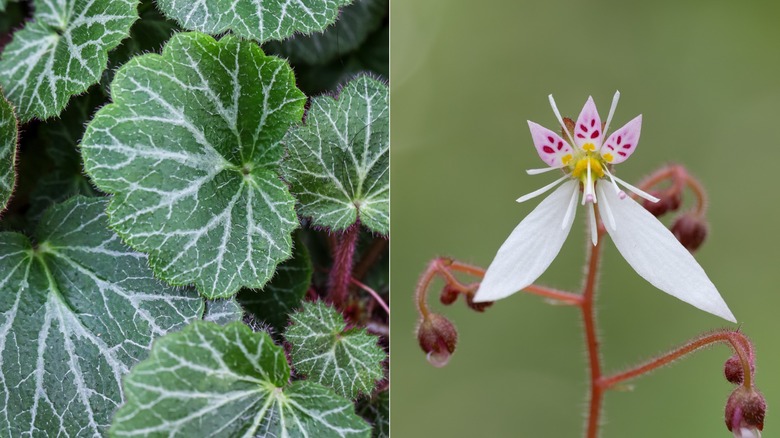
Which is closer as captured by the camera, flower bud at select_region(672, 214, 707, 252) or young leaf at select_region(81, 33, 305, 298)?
young leaf at select_region(81, 33, 305, 298)

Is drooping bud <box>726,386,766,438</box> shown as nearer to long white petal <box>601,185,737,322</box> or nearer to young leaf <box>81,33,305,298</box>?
long white petal <box>601,185,737,322</box>

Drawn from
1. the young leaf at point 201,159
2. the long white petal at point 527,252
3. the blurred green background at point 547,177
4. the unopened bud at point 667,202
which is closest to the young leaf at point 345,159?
the young leaf at point 201,159

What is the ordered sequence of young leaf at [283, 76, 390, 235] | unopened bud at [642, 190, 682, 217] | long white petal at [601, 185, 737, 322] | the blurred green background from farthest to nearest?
the blurred green background → unopened bud at [642, 190, 682, 217] → young leaf at [283, 76, 390, 235] → long white petal at [601, 185, 737, 322]

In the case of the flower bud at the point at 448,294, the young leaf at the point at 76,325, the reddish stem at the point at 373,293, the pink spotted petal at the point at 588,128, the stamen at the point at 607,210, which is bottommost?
the young leaf at the point at 76,325

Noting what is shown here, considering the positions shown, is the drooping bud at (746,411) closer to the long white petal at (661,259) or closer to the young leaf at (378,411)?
the long white petal at (661,259)

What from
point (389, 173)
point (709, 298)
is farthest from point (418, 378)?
point (709, 298)

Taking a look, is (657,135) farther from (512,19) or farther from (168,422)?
(168,422)

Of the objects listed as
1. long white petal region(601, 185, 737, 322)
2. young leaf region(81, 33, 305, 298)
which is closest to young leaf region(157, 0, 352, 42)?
young leaf region(81, 33, 305, 298)
